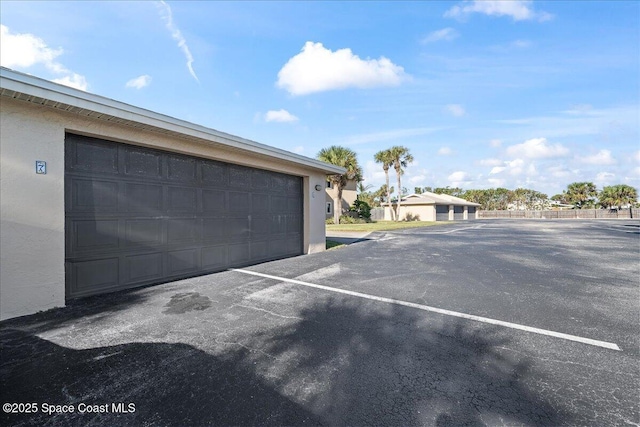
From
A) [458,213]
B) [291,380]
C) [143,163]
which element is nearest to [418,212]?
[458,213]

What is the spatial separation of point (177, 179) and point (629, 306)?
865cm

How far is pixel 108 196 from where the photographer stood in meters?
5.00

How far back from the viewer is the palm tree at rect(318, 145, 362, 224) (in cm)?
2777

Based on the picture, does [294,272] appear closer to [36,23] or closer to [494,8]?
[36,23]

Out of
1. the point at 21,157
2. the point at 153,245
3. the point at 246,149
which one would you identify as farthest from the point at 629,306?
the point at 21,157

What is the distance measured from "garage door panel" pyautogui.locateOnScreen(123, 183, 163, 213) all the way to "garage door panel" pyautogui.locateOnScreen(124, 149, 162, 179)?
0.23 metres

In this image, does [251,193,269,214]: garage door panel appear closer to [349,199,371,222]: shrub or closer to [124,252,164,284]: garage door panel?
[124,252,164,284]: garage door panel

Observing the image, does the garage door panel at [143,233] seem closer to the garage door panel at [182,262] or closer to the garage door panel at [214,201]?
the garage door panel at [182,262]

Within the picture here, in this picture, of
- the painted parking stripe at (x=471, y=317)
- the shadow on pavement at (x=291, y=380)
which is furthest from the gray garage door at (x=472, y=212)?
the shadow on pavement at (x=291, y=380)

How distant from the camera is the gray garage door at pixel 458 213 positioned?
4207cm

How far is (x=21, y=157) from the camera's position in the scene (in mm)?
3992

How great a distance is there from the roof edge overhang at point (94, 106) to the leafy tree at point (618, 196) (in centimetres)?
6182

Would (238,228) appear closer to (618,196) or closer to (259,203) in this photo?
(259,203)

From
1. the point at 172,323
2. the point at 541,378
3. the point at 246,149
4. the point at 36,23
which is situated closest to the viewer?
the point at 541,378
